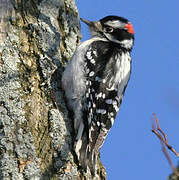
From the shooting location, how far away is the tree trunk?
2.88 metres

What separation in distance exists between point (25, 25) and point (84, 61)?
29.3 inches

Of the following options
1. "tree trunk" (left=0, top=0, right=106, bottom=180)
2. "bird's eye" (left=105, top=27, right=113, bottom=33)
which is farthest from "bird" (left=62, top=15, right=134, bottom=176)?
"tree trunk" (left=0, top=0, right=106, bottom=180)

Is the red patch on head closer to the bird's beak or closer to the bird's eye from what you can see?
the bird's eye

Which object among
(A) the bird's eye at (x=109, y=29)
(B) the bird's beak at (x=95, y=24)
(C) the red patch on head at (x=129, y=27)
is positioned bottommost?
(A) the bird's eye at (x=109, y=29)

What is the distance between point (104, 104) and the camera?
12.4 ft

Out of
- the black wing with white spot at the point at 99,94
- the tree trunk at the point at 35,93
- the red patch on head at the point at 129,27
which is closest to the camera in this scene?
the tree trunk at the point at 35,93

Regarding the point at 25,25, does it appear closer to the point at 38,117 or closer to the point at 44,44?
the point at 44,44

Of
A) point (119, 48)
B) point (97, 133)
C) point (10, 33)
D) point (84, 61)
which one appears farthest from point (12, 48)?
point (119, 48)

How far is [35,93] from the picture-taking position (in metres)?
3.28

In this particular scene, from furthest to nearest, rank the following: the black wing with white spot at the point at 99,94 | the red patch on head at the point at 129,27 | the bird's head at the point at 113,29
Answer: the red patch on head at the point at 129,27, the bird's head at the point at 113,29, the black wing with white spot at the point at 99,94

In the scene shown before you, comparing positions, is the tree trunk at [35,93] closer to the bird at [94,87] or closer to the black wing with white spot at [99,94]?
the bird at [94,87]

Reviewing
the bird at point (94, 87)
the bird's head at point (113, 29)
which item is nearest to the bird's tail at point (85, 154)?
the bird at point (94, 87)

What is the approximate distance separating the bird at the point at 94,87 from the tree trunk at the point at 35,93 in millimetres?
102

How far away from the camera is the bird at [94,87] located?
3424 millimetres
